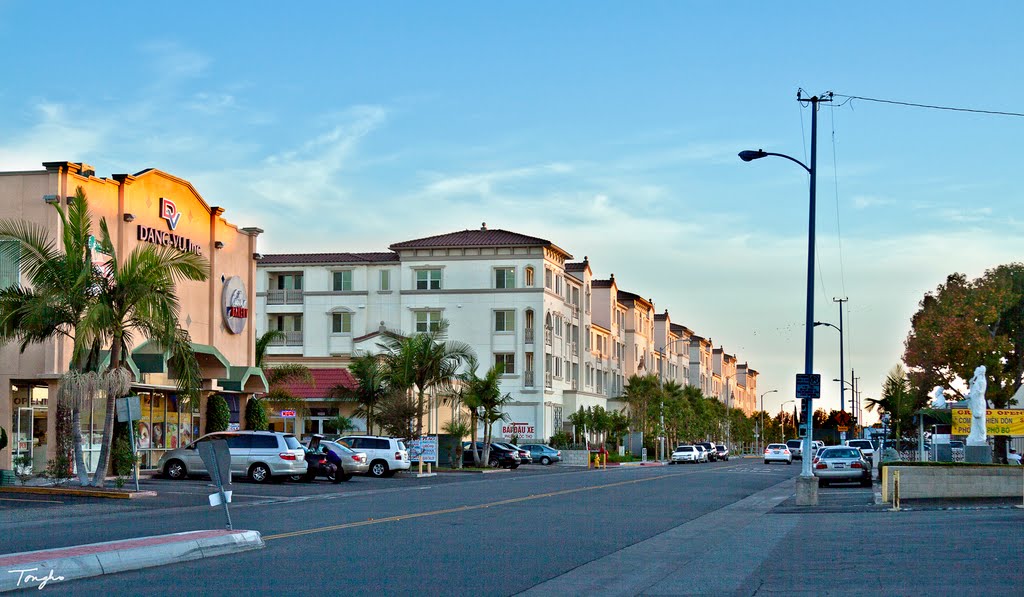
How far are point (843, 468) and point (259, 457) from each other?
62.8ft

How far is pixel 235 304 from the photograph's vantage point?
154 ft

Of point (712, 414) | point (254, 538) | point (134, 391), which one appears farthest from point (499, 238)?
point (254, 538)

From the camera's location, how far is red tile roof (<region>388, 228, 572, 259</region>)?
263 ft

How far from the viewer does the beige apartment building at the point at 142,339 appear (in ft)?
120

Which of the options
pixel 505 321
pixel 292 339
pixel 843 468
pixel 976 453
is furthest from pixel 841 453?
pixel 292 339

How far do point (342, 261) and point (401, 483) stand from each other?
4335 cm

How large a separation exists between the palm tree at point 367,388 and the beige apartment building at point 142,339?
390 inches

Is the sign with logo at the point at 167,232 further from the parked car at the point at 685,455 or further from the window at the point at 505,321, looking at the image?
the parked car at the point at 685,455

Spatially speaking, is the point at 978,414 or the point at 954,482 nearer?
the point at 954,482

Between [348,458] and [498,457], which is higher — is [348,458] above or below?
above

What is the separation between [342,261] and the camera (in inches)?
3305

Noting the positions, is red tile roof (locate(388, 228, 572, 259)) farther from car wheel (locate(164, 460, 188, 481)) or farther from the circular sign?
car wheel (locate(164, 460, 188, 481))

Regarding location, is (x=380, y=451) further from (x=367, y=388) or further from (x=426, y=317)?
(x=426, y=317)

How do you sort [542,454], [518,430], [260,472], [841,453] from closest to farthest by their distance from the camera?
[260,472]
[841,453]
[542,454]
[518,430]
